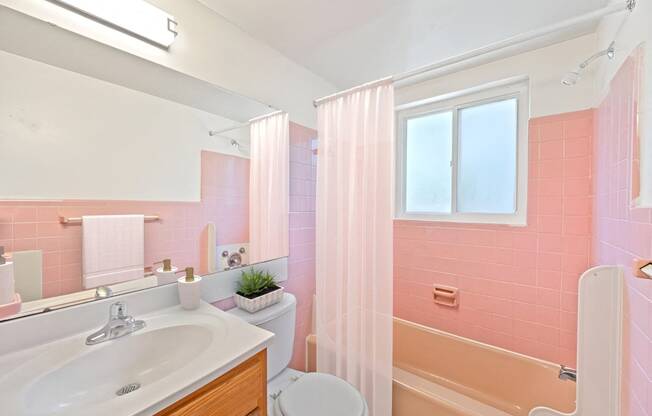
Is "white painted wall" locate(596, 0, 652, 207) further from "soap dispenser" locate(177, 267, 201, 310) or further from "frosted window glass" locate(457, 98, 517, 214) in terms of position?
"soap dispenser" locate(177, 267, 201, 310)

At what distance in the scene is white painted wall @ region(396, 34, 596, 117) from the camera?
4.78ft

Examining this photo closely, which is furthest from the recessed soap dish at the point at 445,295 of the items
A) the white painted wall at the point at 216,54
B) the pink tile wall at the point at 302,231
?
the white painted wall at the point at 216,54

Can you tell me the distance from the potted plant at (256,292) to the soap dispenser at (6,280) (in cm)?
78

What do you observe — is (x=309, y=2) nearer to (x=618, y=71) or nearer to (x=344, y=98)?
(x=344, y=98)

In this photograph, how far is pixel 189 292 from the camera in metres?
1.09

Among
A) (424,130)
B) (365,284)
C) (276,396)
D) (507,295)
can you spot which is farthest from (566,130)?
(276,396)

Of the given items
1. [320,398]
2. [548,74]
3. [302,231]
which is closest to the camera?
[320,398]

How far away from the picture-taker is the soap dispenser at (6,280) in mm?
764

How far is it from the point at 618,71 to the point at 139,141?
6.42ft

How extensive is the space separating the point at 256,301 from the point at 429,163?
5.63 feet

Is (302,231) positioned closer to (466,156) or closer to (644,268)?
(466,156)

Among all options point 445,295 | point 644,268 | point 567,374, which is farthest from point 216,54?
point 567,374

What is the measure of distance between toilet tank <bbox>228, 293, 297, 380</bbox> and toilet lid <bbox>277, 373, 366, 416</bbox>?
0.13 meters

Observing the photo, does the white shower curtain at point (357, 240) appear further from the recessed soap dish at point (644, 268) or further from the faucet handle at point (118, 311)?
the faucet handle at point (118, 311)
